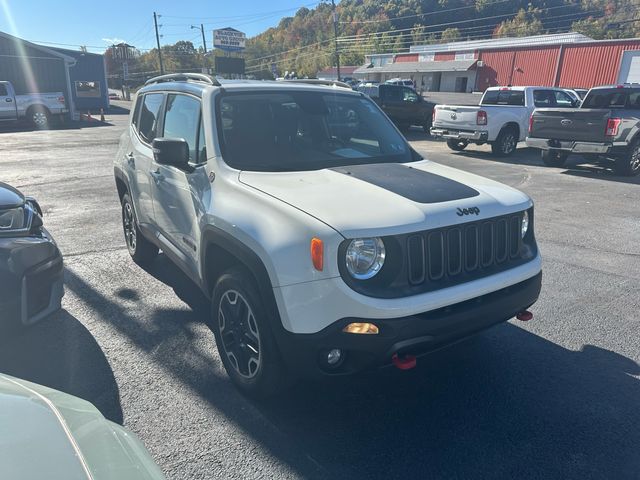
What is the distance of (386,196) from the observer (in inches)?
112

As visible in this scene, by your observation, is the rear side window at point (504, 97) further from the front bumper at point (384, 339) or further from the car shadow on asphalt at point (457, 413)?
the front bumper at point (384, 339)

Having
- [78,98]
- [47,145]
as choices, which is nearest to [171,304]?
[47,145]

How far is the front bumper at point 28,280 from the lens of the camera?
3.03m

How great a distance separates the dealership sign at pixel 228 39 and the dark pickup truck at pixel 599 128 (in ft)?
180

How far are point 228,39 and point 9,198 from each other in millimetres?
63575

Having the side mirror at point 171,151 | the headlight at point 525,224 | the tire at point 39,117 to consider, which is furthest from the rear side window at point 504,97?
the tire at point 39,117

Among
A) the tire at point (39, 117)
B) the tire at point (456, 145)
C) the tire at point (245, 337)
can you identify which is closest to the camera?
the tire at point (245, 337)

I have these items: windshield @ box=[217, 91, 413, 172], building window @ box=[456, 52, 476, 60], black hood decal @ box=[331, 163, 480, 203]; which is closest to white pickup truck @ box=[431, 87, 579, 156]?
windshield @ box=[217, 91, 413, 172]

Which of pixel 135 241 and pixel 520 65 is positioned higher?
pixel 520 65

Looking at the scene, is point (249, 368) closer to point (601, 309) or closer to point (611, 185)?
point (601, 309)

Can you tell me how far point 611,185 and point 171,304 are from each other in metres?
9.74

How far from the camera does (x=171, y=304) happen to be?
14.6 ft

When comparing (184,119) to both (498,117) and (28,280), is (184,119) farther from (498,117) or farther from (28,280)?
(498,117)

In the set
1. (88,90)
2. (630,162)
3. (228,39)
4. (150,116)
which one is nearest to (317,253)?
A: (150,116)
